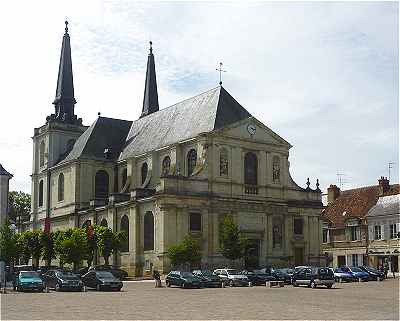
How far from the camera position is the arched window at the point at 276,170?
61219 mm

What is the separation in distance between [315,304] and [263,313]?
455cm

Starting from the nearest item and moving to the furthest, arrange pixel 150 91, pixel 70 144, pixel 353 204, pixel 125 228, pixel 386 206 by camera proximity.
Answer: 1. pixel 125 228
2. pixel 386 206
3. pixel 353 204
4. pixel 70 144
5. pixel 150 91

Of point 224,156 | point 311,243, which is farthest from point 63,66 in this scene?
point 311,243

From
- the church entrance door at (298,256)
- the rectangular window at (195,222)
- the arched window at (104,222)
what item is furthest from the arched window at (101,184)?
the church entrance door at (298,256)

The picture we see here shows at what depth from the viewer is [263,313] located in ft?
67.1

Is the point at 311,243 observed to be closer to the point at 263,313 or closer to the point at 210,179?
the point at 210,179

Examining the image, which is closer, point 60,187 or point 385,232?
point 385,232

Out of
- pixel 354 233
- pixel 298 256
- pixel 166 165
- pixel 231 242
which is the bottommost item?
pixel 298 256

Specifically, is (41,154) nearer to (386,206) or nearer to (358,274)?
(386,206)

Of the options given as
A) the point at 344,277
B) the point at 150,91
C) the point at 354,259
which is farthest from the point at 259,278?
the point at 150,91

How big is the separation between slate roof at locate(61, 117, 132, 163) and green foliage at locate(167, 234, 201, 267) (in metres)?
21.3

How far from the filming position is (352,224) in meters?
69.4

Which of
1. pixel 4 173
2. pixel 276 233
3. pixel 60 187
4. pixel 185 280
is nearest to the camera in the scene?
pixel 185 280

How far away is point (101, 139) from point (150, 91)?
16.1m
